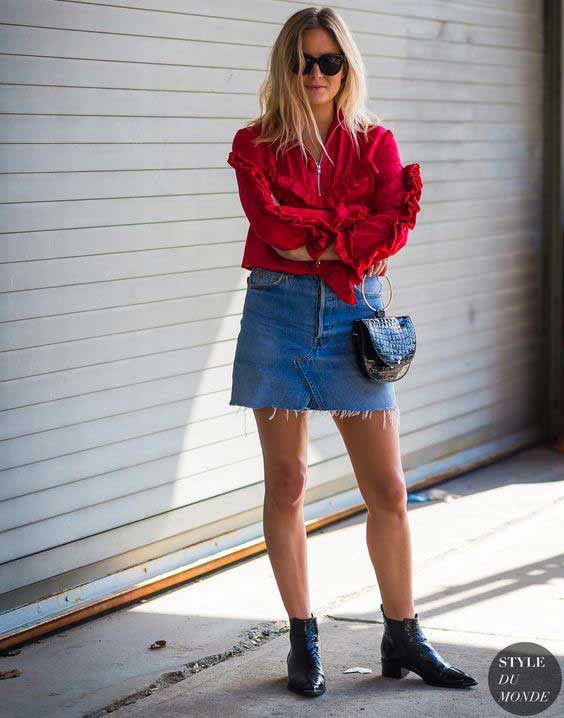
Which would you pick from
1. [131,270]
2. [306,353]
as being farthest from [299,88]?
[131,270]

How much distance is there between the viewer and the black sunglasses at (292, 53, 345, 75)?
3.18m

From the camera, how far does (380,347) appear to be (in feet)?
10.6

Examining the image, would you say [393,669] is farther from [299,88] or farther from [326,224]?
[299,88]

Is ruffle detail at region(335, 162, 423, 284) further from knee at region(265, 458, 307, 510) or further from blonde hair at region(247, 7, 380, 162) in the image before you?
knee at region(265, 458, 307, 510)

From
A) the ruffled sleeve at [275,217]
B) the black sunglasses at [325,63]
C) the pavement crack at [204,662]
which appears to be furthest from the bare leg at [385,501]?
the black sunglasses at [325,63]

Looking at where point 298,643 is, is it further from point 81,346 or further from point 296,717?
point 81,346

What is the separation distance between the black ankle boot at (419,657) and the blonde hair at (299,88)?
1.44 m

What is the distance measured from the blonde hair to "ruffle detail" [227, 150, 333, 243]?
3.8 inches

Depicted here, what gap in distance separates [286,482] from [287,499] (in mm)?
57

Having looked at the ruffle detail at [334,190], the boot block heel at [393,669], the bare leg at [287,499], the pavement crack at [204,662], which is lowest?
the pavement crack at [204,662]

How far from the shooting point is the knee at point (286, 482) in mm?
3336

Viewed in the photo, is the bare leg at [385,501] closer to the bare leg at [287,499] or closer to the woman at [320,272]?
the woman at [320,272]

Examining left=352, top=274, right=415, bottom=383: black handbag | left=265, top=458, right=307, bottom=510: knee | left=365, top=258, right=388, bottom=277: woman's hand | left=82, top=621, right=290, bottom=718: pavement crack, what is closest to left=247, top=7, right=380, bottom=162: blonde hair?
left=365, top=258, right=388, bottom=277: woman's hand

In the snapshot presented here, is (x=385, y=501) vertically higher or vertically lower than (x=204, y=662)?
higher
